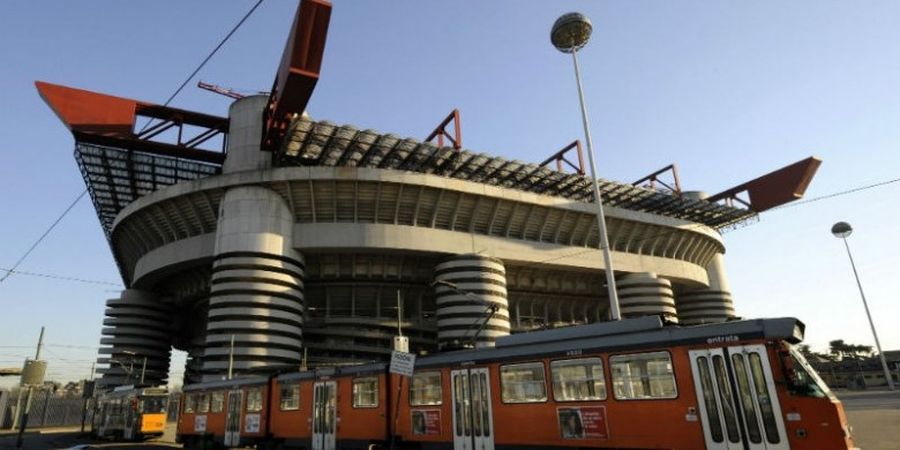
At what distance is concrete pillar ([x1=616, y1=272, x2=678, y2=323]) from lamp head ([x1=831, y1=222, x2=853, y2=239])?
2969cm

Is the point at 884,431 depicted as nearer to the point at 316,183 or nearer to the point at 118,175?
the point at 316,183

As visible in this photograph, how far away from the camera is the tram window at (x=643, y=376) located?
11.6 m

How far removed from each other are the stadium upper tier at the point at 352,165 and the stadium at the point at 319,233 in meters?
0.16

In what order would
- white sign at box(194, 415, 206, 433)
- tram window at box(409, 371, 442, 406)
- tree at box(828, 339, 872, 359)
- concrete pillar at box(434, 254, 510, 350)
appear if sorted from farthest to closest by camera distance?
tree at box(828, 339, 872, 359) < concrete pillar at box(434, 254, 510, 350) < white sign at box(194, 415, 206, 433) < tram window at box(409, 371, 442, 406)

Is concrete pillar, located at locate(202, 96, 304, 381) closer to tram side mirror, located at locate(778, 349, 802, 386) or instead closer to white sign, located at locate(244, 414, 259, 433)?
white sign, located at locate(244, 414, 259, 433)

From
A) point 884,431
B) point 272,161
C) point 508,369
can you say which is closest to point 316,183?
point 272,161

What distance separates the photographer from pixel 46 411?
56.3 meters

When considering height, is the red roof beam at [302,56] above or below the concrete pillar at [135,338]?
above

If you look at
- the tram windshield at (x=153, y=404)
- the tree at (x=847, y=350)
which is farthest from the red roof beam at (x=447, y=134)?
the tree at (x=847, y=350)

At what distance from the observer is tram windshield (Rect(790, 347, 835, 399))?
10203mm

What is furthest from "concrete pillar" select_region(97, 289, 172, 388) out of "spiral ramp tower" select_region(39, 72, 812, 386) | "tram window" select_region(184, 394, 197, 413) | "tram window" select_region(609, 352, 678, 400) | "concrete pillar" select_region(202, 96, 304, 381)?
"tram window" select_region(609, 352, 678, 400)

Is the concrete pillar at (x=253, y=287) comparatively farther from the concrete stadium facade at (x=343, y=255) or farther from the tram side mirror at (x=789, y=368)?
the tram side mirror at (x=789, y=368)

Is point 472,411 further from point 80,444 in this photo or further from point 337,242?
point 337,242

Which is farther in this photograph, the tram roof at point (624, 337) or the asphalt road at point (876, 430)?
the asphalt road at point (876, 430)
